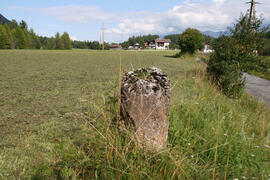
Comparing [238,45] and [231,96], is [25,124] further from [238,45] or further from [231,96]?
[238,45]

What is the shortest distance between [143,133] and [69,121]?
2.17 metres

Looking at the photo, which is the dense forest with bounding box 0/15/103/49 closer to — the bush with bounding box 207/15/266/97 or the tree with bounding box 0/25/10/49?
the tree with bounding box 0/25/10/49

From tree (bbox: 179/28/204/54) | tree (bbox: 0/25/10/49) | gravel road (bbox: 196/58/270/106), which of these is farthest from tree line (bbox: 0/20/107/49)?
gravel road (bbox: 196/58/270/106)

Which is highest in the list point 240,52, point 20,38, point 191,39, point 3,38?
point 20,38

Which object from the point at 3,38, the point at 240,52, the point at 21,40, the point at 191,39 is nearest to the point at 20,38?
the point at 21,40

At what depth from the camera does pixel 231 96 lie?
23.2ft

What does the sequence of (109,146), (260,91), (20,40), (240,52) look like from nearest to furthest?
(109,146), (240,52), (260,91), (20,40)

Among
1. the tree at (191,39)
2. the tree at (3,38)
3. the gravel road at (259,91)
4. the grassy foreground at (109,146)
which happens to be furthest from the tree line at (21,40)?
the grassy foreground at (109,146)

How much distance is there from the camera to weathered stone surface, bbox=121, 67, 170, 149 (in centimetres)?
211

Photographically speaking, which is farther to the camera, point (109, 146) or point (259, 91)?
point (259, 91)

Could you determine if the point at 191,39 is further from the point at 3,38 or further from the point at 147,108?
the point at 3,38

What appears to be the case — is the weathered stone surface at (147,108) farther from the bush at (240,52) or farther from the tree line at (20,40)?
the tree line at (20,40)

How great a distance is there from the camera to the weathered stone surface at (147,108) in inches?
83.0

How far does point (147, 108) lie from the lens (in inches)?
83.2
